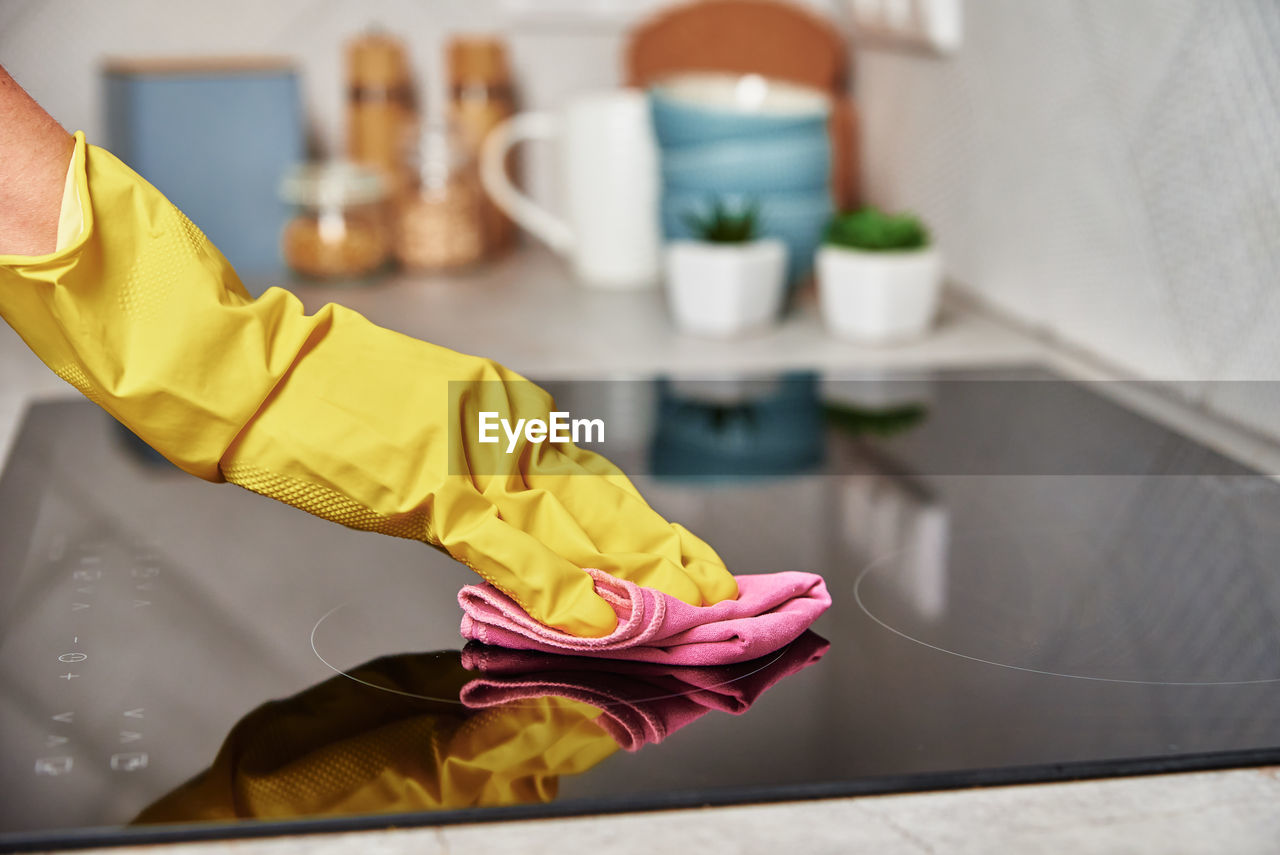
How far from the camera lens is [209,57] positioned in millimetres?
1467

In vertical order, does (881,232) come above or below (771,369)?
above

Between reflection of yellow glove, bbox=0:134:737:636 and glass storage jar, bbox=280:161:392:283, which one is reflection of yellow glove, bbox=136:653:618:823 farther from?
glass storage jar, bbox=280:161:392:283

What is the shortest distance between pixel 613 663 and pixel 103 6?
1263mm

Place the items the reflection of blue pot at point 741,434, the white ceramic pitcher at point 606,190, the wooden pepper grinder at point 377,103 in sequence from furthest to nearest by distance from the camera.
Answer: the wooden pepper grinder at point 377,103, the white ceramic pitcher at point 606,190, the reflection of blue pot at point 741,434

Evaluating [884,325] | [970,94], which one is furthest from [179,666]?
[970,94]

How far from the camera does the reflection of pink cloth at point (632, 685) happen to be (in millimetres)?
518

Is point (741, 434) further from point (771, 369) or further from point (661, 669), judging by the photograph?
point (661, 669)

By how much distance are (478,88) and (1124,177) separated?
2.51 feet

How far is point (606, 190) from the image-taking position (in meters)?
1.35

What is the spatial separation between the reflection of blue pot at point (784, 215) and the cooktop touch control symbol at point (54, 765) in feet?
2.79

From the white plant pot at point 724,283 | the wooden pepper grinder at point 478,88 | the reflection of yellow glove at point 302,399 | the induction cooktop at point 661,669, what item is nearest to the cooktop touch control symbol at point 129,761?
the induction cooktop at point 661,669

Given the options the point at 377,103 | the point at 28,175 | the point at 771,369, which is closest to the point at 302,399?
the point at 28,175

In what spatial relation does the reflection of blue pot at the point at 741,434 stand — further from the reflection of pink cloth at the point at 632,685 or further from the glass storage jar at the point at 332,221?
the glass storage jar at the point at 332,221

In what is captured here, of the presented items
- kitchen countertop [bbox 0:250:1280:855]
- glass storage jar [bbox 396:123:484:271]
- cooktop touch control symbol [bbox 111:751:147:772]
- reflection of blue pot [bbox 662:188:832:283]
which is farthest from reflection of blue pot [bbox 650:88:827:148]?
cooktop touch control symbol [bbox 111:751:147:772]
